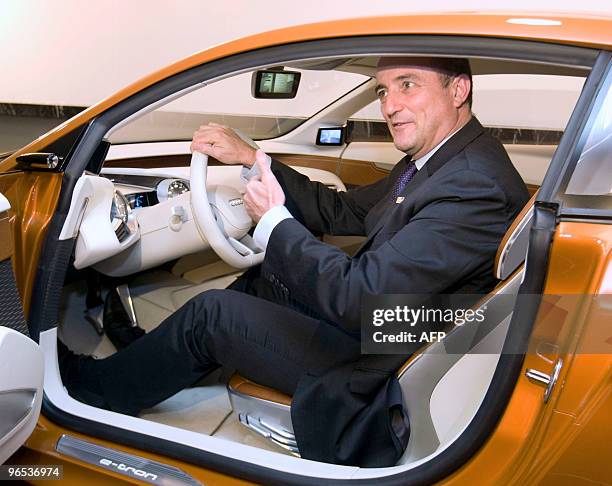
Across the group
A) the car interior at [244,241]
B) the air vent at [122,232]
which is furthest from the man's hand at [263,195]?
the air vent at [122,232]

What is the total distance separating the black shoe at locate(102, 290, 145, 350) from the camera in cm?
203

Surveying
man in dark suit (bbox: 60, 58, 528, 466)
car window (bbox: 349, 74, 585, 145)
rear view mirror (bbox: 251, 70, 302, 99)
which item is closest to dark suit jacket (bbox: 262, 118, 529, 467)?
man in dark suit (bbox: 60, 58, 528, 466)

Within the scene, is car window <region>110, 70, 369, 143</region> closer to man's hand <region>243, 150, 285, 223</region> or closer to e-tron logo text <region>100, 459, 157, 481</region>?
man's hand <region>243, 150, 285, 223</region>

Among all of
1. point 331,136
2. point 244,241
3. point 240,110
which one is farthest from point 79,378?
point 240,110

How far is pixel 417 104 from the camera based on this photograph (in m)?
1.38

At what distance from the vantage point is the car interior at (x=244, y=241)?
1.19 metres

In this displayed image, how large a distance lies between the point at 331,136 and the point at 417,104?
1701mm

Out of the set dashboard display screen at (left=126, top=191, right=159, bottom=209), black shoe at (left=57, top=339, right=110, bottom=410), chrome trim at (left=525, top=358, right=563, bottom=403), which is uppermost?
dashboard display screen at (left=126, top=191, right=159, bottom=209)

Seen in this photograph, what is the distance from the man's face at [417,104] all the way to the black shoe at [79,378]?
1029 millimetres

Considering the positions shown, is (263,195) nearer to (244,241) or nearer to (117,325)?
(244,241)

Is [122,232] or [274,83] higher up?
[274,83]

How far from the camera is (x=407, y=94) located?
1.38 m

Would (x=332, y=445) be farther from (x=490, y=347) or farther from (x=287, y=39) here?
(x=287, y=39)

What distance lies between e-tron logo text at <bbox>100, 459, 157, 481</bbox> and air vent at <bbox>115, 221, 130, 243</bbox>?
1.99 ft
